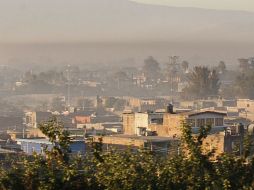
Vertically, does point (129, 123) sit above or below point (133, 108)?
below

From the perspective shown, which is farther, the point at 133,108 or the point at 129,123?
the point at 133,108

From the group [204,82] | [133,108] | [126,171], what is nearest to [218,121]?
[126,171]

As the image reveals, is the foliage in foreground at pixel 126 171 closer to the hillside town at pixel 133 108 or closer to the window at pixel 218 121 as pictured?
the hillside town at pixel 133 108

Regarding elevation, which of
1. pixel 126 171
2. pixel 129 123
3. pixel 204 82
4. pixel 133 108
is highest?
pixel 204 82

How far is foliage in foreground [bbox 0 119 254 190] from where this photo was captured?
471 inches

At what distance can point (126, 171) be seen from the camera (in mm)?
11977

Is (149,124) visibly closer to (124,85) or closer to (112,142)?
(112,142)

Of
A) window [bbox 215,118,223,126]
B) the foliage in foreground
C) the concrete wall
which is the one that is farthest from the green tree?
the foliage in foreground

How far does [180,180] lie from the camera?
1238 centimetres

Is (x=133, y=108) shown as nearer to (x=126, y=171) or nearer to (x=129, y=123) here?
(x=129, y=123)

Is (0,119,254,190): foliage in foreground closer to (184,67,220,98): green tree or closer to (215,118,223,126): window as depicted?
(215,118,223,126): window

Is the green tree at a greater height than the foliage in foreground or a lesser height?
greater

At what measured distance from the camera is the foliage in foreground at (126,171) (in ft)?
39.3

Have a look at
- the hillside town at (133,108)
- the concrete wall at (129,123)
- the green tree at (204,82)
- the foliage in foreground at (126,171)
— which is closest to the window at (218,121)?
the hillside town at (133,108)
